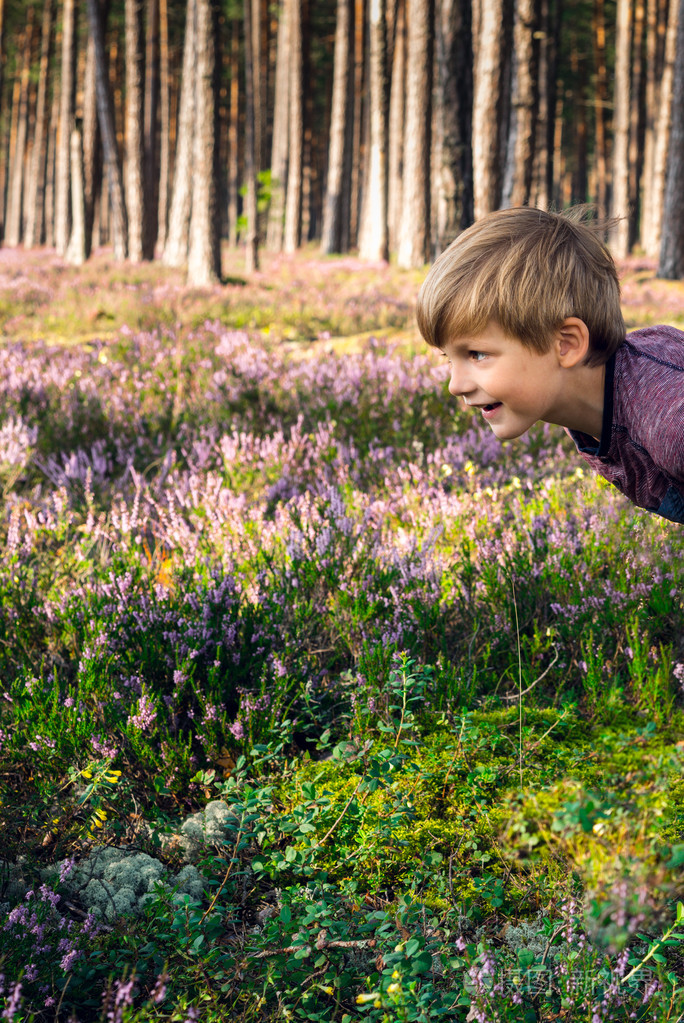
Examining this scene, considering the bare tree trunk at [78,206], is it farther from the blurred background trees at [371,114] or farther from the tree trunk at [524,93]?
the tree trunk at [524,93]

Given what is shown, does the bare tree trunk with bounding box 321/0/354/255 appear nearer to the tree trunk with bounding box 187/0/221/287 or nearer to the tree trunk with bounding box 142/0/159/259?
the tree trunk with bounding box 142/0/159/259

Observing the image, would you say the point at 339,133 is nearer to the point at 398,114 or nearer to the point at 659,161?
the point at 398,114

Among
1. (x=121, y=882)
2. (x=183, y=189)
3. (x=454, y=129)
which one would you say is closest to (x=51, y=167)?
(x=183, y=189)

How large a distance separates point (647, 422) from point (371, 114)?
2414 centimetres

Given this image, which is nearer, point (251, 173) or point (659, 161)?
point (251, 173)

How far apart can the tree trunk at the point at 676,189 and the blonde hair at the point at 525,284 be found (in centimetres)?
1451

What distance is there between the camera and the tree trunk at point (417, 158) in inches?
696

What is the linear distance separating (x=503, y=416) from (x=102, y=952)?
173 centimetres

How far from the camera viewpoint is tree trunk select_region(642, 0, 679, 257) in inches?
885

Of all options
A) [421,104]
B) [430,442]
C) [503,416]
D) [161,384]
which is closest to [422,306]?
[503,416]

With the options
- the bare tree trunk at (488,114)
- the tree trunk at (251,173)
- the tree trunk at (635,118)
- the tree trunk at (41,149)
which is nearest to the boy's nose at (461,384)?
the bare tree trunk at (488,114)

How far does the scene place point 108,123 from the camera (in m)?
18.5

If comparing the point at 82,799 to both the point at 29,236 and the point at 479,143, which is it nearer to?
the point at 479,143

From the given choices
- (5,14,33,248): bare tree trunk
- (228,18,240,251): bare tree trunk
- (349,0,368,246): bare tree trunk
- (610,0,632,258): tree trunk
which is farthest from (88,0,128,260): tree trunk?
(5,14,33,248): bare tree trunk
